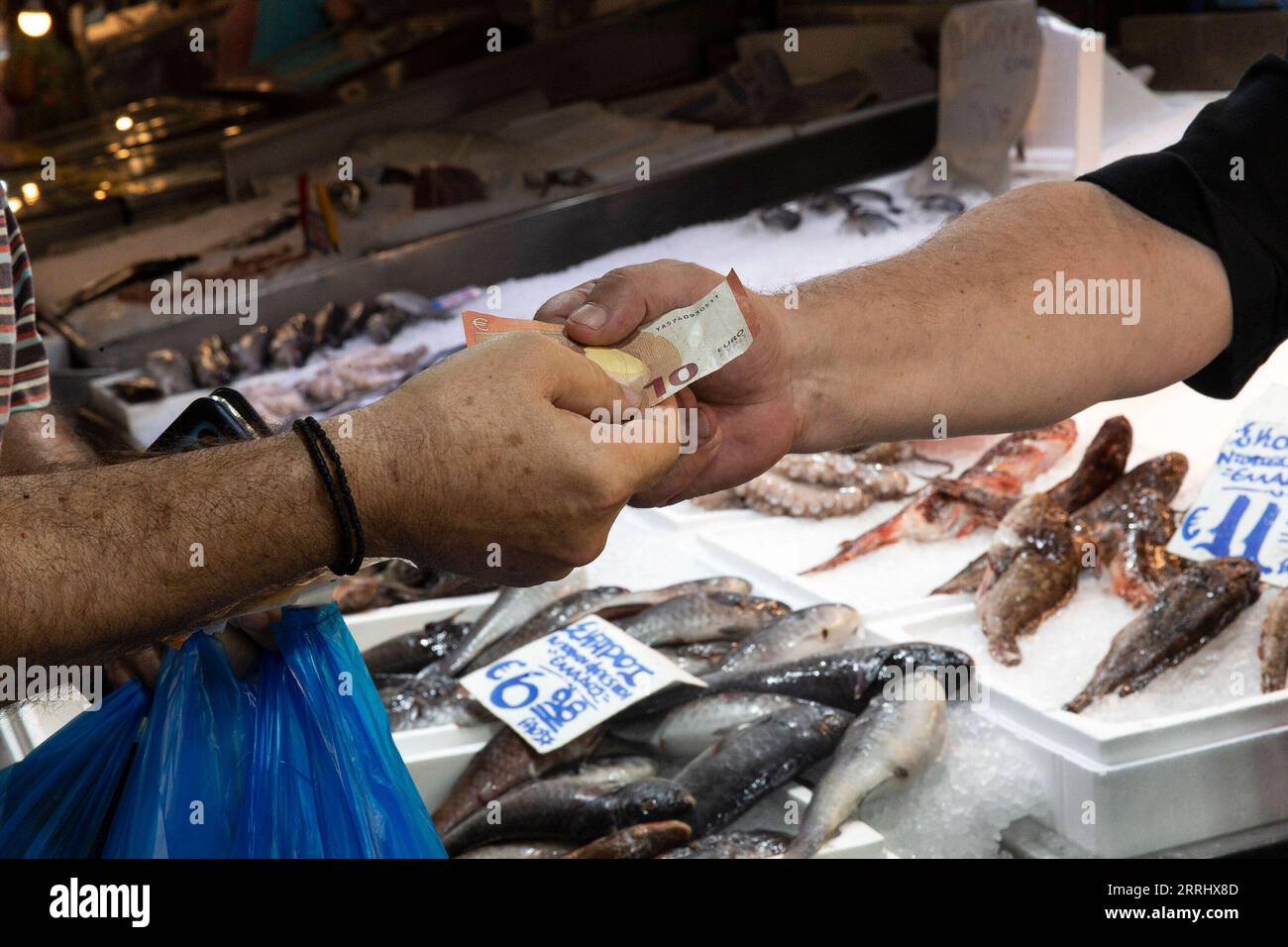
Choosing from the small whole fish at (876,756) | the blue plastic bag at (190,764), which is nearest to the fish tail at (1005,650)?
the small whole fish at (876,756)

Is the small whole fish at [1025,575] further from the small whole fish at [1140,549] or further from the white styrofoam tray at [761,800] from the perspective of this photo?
the white styrofoam tray at [761,800]

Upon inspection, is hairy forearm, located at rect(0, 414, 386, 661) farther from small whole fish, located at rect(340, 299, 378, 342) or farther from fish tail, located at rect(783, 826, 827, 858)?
small whole fish, located at rect(340, 299, 378, 342)

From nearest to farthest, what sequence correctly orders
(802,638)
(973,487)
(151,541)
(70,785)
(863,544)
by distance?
1. (151,541)
2. (70,785)
3. (802,638)
4. (863,544)
5. (973,487)

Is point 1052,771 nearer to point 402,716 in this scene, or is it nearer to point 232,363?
point 402,716

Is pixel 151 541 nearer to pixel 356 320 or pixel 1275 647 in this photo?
pixel 1275 647

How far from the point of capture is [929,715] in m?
1.95

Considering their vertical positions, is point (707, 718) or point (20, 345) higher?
point (20, 345)

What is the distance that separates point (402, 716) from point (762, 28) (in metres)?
4.59

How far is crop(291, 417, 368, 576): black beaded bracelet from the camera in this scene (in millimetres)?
1127

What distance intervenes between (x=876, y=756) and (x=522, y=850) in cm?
56

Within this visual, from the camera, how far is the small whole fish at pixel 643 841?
1.84 meters

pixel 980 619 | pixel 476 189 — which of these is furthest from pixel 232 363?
pixel 980 619

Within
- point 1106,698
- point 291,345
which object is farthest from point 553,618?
point 291,345

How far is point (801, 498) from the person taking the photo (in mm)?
2998
